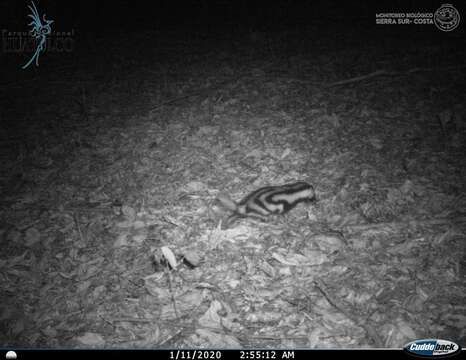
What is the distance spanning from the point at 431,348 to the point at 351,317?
1.92 ft

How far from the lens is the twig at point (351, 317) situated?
2.60m

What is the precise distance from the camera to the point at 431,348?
8.12 feet

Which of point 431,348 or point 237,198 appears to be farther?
point 237,198

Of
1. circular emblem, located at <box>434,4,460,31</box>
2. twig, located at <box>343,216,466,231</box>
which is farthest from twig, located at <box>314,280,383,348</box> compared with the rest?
circular emblem, located at <box>434,4,460,31</box>

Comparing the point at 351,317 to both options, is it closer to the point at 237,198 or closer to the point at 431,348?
the point at 431,348

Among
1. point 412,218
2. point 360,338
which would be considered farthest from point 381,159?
point 360,338

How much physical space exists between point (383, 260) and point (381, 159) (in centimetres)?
185

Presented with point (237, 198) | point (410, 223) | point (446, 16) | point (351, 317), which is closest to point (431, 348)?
point (351, 317)

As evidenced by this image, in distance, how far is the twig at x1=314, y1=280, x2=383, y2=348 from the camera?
2597 millimetres

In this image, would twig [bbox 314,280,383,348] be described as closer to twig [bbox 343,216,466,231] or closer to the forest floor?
the forest floor

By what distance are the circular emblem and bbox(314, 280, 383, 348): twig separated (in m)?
5.75

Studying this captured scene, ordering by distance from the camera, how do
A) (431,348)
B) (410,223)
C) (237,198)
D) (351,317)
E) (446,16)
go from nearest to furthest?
(431,348) → (351,317) → (410,223) → (237,198) → (446,16)

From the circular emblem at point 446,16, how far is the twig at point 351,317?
227 inches

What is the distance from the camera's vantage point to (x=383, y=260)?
3.23 metres
